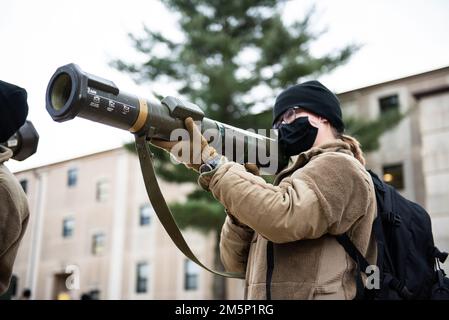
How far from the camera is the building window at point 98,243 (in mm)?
26234

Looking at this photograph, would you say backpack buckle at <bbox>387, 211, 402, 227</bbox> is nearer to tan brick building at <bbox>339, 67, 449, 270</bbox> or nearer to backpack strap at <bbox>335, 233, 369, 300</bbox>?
backpack strap at <bbox>335, 233, 369, 300</bbox>

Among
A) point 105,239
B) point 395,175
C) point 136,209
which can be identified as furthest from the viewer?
point 105,239

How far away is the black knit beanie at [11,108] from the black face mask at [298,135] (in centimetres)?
120

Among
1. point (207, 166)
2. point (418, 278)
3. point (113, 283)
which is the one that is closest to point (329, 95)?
point (207, 166)

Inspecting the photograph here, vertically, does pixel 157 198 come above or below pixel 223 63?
below

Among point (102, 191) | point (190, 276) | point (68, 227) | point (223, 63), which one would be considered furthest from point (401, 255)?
point (68, 227)

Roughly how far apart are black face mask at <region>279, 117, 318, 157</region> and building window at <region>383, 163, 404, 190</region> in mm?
16425

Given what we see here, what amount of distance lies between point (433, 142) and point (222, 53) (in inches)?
304

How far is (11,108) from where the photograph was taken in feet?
8.03

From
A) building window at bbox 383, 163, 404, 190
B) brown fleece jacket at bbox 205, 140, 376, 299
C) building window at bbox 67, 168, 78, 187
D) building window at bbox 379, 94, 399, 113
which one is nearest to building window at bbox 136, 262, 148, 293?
building window at bbox 67, 168, 78, 187

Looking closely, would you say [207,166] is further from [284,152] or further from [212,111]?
[212,111]

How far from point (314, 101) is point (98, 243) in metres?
25.1

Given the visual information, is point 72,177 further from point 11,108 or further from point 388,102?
point 11,108

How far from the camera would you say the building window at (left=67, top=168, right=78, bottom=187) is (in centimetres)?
2812
